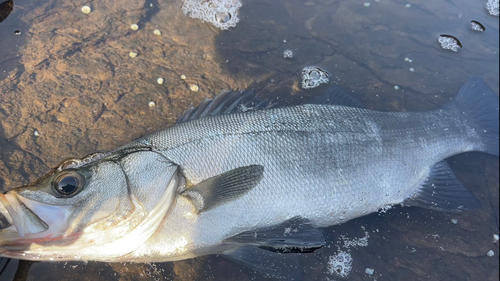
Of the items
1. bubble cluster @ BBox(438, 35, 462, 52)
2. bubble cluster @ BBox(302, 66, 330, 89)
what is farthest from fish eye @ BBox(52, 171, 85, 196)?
bubble cluster @ BBox(438, 35, 462, 52)

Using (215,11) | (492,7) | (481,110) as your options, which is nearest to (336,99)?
(481,110)

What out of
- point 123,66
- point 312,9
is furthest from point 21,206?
point 312,9

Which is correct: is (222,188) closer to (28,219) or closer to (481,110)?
(28,219)

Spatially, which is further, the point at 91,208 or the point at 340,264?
the point at 340,264

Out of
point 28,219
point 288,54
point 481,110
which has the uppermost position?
point 28,219

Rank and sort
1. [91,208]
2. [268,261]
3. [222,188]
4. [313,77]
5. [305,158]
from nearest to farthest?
[91,208] < [222,188] < [268,261] < [305,158] < [313,77]

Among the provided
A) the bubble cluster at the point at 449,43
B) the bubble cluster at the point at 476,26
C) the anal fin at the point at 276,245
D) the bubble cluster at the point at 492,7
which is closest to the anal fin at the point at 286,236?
the anal fin at the point at 276,245

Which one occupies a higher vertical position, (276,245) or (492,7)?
(492,7)

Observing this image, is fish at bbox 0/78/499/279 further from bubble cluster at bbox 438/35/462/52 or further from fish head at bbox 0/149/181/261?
bubble cluster at bbox 438/35/462/52

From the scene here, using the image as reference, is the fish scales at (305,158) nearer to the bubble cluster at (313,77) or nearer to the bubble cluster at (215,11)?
the bubble cluster at (313,77)
